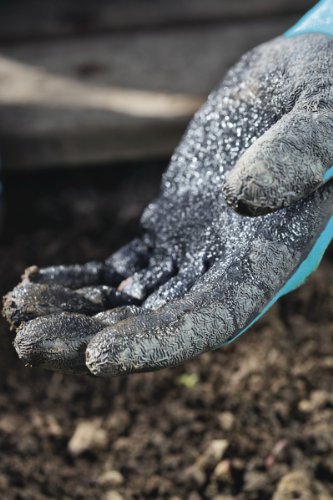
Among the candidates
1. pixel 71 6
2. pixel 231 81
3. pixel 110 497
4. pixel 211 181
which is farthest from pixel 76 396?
pixel 71 6

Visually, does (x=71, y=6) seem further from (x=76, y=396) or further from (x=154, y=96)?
(x=76, y=396)

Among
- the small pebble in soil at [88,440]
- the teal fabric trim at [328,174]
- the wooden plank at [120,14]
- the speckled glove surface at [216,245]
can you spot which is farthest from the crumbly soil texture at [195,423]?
the wooden plank at [120,14]

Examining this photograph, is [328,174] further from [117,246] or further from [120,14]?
[120,14]

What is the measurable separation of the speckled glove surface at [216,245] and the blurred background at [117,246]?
0.74 m

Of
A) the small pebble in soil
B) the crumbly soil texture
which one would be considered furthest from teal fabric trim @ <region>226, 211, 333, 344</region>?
the small pebble in soil

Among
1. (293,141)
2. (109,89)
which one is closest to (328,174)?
(293,141)

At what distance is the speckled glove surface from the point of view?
1142 mm

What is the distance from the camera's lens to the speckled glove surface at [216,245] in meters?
1.14

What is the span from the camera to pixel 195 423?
2127 mm

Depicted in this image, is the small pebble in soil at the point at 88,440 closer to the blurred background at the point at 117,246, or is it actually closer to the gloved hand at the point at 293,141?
the blurred background at the point at 117,246

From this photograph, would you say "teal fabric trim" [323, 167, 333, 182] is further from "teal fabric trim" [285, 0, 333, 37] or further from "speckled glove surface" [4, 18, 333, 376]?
"teal fabric trim" [285, 0, 333, 37]

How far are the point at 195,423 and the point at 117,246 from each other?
0.94 m

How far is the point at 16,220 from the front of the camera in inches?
116

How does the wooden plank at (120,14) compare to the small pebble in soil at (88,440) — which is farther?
the wooden plank at (120,14)
